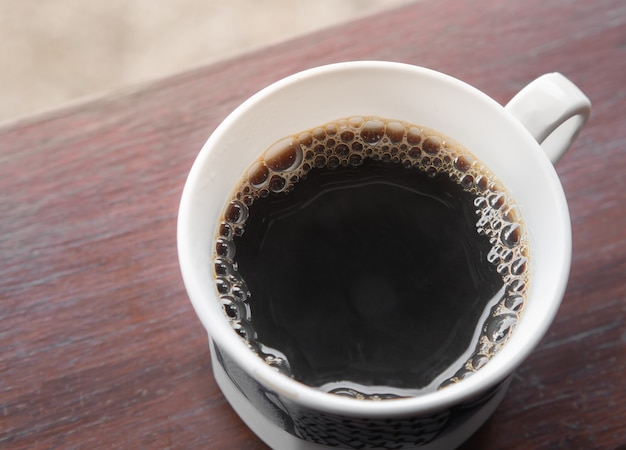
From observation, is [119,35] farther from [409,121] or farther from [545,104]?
[545,104]

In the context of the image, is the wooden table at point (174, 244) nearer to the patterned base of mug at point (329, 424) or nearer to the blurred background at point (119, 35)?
the patterned base of mug at point (329, 424)

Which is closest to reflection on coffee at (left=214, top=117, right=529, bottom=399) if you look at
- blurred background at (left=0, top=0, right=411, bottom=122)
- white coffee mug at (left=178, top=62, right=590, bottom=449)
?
white coffee mug at (left=178, top=62, right=590, bottom=449)

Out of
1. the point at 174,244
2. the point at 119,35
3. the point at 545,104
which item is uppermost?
the point at 545,104

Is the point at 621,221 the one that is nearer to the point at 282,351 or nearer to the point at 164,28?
the point at 282,351

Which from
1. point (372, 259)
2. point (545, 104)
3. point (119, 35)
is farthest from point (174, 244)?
point (119, 35)

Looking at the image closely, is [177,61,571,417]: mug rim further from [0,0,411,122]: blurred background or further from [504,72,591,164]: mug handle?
[0,0,411,122]: blurred background

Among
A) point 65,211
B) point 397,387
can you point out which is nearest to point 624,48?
point 397,387
